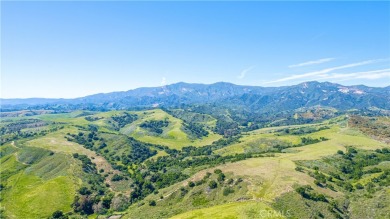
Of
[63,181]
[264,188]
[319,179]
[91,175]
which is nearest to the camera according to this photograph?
[264,188]

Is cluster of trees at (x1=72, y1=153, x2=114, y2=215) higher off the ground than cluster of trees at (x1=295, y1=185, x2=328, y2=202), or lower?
lower

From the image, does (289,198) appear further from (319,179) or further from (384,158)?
(384,158)

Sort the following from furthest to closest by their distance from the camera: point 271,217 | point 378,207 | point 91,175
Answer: point 91,175
point 378,207
point 271,217

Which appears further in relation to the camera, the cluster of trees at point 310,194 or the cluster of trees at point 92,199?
the cluster of trees at point 92,199

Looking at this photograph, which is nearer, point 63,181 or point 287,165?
point 287,165

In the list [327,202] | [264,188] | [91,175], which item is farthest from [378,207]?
[91,175]

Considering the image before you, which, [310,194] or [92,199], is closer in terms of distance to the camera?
[310,194]

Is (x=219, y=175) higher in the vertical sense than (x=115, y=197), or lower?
higher

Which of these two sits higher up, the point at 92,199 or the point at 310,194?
the point at 310,194

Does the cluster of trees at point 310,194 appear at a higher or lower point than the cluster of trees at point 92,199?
higher

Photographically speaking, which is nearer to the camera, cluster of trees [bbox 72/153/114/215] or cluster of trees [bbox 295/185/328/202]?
cluster of trees [bbox 295/185/328/202]
